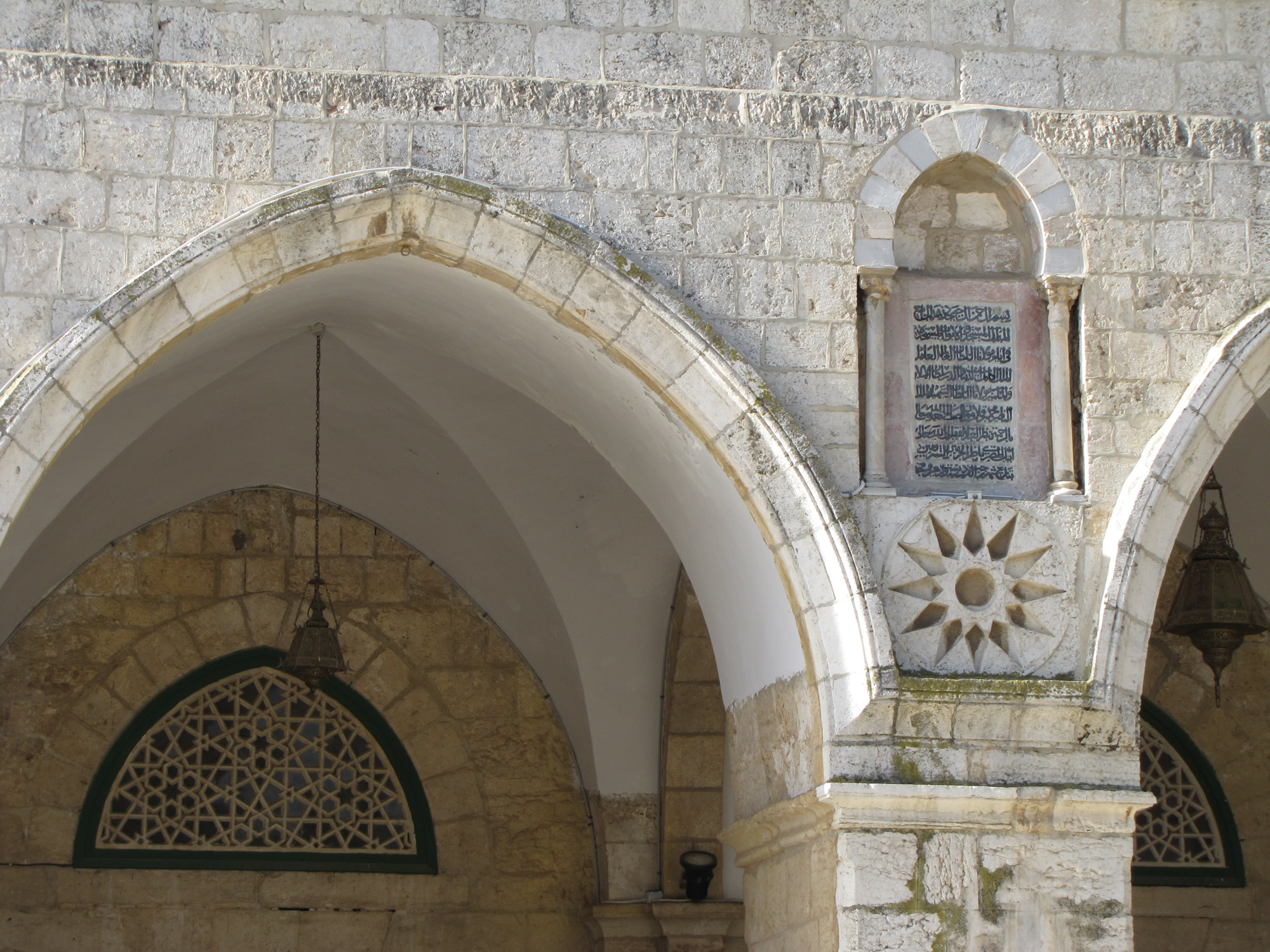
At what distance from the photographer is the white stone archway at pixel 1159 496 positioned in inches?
184

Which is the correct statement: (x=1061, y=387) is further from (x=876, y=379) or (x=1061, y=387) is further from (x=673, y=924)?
(x=673, y=924)

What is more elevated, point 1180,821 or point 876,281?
point 876,281

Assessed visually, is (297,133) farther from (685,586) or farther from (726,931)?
(726,931)

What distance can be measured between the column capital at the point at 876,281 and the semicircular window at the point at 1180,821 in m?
3.15

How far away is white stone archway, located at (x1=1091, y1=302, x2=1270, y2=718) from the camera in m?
4.68

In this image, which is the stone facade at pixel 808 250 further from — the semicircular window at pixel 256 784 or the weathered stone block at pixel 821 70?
the semicircular window at pixel 256 784

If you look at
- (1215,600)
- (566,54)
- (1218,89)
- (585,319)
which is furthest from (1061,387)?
(566,54)

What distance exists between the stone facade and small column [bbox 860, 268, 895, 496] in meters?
0.02

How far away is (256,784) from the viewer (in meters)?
6.89

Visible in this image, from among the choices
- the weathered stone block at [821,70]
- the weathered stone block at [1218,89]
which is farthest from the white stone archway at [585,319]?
the weathered stone block at [1218,89]

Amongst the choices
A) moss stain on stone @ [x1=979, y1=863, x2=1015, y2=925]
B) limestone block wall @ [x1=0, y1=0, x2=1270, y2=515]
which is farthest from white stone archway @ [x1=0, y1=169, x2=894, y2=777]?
moss stain on stone @ [x1=979, y1=863, x2=1015, y2=925]

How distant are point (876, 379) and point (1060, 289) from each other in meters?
0.64

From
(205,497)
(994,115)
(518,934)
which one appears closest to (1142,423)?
(994,115)

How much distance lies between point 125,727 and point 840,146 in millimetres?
3838
